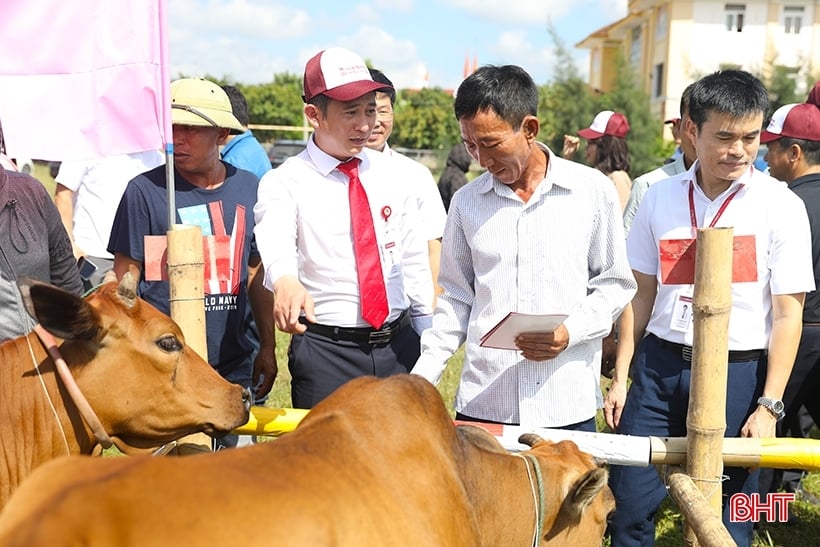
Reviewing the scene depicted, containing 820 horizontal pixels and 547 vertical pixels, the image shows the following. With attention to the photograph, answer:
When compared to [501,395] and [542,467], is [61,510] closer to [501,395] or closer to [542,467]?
[542,467]

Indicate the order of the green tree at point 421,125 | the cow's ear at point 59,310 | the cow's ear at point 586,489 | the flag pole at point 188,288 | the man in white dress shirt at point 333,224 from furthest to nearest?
1. the green tree at point 421,125
2. the man in white dress shirt at point 333,224
3. the flag pole at point 188,288
4. the cow's ear at point 586,489
5. the cow's ear at point 59,310

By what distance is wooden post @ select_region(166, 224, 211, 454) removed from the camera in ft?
10.8

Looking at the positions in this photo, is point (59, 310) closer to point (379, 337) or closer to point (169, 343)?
point (169, 343)

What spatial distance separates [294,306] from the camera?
3107mm

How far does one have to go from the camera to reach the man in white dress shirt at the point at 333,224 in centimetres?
375

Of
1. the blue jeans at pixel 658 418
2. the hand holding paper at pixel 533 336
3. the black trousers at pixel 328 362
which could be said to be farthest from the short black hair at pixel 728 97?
the black trousers at pixel 328 362

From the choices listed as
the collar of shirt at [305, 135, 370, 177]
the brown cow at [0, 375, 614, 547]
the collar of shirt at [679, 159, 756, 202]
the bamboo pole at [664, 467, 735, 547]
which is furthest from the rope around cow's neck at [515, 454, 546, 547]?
the collar of shirt at [305, 135, 370, 177]

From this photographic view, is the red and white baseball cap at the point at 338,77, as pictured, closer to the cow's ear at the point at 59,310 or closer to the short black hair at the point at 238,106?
the cow's ear at the point at 59,310

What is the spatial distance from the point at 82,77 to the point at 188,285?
2.95 ft

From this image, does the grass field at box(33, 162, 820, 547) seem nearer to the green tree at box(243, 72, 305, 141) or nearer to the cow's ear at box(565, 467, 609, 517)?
the cow's ear at box(565, 467, 609, 517)

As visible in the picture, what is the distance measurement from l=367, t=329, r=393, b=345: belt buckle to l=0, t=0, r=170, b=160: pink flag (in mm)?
1142

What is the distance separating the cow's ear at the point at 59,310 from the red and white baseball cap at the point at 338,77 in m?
1.45

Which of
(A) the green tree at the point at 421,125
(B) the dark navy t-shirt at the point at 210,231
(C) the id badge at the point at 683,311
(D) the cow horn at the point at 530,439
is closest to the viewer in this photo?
(D) the cow horn at the point at 530,439

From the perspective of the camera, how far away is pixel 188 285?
10.8 feet
